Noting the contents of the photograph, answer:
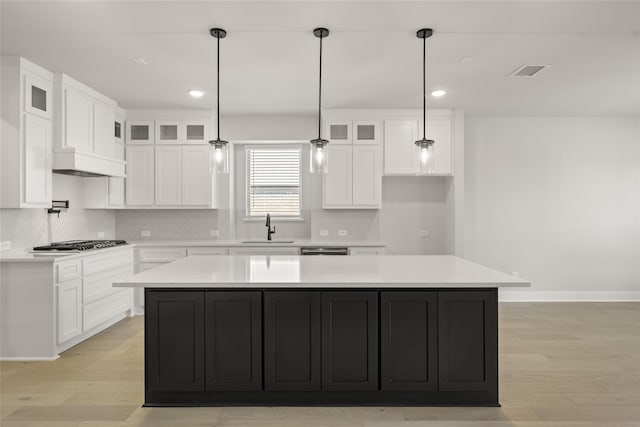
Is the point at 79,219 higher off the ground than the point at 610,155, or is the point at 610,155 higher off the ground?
the point at 610,155

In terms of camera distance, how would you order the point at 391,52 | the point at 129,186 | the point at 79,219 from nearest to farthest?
the point at 391,52 < the point at 79,219 < the point at 129,186

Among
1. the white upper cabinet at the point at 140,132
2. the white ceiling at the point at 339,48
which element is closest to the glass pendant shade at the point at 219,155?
the white ceiling at the point at 339,48

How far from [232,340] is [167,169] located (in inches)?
135

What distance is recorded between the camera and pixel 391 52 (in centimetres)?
346

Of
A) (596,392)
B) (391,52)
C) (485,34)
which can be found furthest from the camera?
(391,52)

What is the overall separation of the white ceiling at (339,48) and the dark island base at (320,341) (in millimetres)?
1892

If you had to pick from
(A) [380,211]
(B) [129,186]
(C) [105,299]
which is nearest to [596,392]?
(A) [380,211]

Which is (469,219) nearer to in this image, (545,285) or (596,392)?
(545,285)

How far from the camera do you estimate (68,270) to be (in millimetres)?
3744

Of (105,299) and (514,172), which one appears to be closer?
(105,299)

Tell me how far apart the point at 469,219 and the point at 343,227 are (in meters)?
1.85

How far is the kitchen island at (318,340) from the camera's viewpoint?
2.65m

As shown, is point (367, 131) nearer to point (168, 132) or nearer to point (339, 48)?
point (339, 48)

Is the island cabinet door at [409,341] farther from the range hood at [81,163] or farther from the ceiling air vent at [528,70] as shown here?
the range hood at [81,163]
